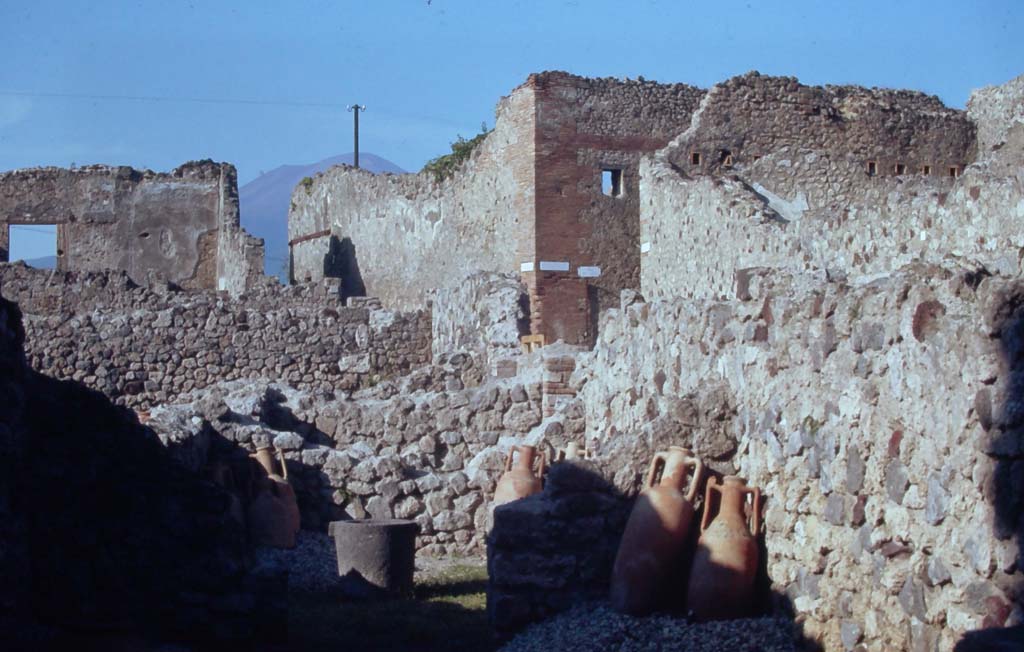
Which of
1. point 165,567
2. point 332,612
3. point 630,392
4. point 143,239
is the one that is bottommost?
point 332,612

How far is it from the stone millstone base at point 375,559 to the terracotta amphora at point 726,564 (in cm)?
313

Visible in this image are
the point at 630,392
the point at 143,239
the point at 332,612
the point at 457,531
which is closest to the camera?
the point at 332,612

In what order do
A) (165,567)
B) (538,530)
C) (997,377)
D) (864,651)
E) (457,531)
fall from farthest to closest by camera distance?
(457,531) → (538,530) → (165,567) → (864,651) → (997,377)

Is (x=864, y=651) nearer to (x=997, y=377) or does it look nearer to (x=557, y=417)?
(x=997, y=377)

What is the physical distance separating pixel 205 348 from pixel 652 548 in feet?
41.7

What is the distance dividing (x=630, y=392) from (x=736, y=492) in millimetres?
2997

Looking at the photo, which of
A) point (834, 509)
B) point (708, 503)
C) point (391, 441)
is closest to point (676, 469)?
point (708, 503)

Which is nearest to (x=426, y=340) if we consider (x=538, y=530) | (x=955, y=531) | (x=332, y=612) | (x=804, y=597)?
(x=332, y=612)

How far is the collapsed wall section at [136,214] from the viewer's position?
2953 cm

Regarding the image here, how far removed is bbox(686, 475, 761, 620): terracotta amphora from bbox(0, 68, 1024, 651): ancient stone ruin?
0.09 meters

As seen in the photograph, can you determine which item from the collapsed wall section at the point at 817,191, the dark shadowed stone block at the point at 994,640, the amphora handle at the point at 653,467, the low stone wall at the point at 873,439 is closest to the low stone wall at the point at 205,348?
the collapsed wall section at the point at 817,191

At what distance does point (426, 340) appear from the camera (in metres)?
19.5

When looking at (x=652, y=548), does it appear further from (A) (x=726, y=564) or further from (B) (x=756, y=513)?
(B) (x=756, y=513)

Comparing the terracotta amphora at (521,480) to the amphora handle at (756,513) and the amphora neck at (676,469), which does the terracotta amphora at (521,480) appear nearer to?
the amphora neck at (676,469)
